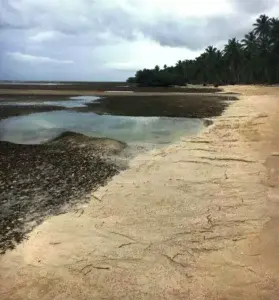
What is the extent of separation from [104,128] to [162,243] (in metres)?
15.4

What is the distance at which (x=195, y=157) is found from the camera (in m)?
12.7

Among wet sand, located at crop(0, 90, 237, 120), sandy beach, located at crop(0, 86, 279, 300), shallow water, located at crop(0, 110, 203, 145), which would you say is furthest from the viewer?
wet sand, located at crop(0, 90, 237, 120)

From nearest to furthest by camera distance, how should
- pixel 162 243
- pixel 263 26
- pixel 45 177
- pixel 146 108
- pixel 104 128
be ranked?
pixel 162 243
pixel 45 177
pixel 104 128
pixel 146 108
pixel 263 26

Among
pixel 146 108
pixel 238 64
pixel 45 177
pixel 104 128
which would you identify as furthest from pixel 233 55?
pixel 45 177

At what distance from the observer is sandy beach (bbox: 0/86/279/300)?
5133 mm

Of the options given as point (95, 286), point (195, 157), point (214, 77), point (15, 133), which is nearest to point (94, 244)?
point (95, 286)

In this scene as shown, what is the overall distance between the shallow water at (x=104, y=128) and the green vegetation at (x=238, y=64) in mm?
65749

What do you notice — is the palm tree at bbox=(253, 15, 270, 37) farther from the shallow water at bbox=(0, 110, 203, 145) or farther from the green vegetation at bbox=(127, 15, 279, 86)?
the shallow water at bbox=(0, 110, 203, 145)

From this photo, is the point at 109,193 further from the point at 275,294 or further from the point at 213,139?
the point at 213,139

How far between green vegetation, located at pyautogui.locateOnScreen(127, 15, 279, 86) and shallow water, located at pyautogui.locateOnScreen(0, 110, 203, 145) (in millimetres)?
65749

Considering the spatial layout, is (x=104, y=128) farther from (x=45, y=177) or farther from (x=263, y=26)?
(x=263, y=26)

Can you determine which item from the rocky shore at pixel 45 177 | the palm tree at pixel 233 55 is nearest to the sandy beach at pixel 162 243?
the rocky shore at pixel 45 177

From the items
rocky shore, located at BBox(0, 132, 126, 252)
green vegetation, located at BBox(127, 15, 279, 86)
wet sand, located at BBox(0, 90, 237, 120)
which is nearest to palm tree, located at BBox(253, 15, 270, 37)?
green vegetation, located at BBox(127, 15, 279, 86)

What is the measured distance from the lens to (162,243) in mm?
6473
